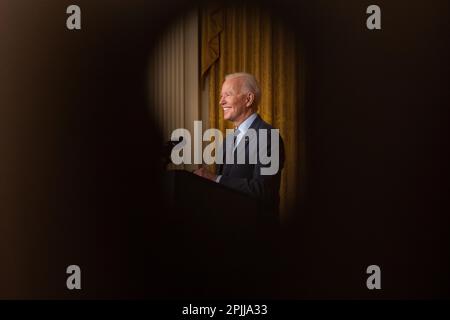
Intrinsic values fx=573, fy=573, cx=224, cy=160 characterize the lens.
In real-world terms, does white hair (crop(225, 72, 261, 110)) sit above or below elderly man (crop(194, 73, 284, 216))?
above

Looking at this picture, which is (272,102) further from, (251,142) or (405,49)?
(405,49)

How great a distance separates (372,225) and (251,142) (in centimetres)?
53

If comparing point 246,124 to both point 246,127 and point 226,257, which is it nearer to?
point 246,127

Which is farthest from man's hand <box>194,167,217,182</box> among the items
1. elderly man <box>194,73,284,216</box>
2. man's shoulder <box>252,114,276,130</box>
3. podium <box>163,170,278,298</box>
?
man's shoulder <box>252,114,276,130</box>

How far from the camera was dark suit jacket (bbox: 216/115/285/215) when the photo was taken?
2.00 metres

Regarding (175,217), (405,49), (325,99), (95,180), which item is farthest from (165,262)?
(405,49)

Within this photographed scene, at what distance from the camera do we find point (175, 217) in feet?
6.22

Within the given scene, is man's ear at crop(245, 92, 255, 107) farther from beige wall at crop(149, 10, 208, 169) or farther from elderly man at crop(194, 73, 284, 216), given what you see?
beige wall at crop(149, 10, 208, 169)

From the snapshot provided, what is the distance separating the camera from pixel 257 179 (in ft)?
6.61

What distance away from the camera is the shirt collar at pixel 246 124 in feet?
6.69

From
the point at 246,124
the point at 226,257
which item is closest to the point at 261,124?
the point at 246,124

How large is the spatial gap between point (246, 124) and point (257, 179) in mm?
200

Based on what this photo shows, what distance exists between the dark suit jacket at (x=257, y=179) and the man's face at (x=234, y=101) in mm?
59

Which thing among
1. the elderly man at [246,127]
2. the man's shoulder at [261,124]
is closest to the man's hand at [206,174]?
the elderly man at [246,127]
